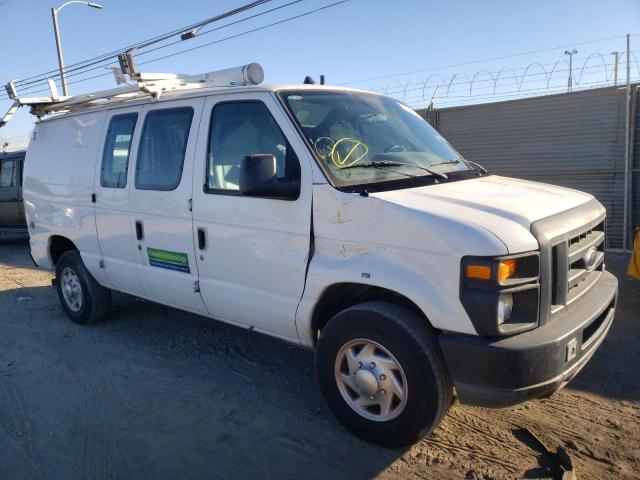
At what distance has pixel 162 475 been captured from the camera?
3006 mm

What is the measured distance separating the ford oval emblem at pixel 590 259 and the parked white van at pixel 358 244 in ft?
0.08

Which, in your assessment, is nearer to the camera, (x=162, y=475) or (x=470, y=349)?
(x=470, y=349)

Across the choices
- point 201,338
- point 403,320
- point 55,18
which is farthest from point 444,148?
point 55,18

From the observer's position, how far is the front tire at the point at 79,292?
5.49 metres

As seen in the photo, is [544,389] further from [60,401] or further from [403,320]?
[60,401]

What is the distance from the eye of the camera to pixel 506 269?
8.59ft

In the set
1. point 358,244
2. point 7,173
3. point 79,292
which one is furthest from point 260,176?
point 7,173

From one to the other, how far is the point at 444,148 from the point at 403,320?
185 centimetres

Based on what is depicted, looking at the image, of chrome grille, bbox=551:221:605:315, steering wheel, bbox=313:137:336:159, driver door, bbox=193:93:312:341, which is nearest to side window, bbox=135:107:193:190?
driver door, bbox=193:93:312:341

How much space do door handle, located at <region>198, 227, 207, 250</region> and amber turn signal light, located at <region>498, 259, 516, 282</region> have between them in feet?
7.45

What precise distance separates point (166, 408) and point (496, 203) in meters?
2.72

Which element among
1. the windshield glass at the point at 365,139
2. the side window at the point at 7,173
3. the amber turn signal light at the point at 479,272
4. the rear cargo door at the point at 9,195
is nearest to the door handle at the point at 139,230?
the windshield glass at the point at 365,139

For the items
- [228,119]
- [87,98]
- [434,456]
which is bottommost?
[434,456]

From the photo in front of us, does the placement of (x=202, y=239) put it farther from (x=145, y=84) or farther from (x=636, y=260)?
(x=636, y=260)
